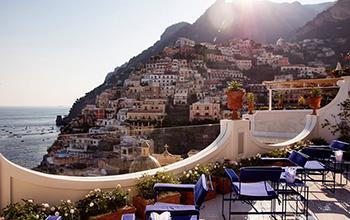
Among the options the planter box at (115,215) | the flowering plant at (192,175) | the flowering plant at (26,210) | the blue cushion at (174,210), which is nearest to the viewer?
the blue cushion at (174,210)

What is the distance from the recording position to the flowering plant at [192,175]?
14.6ft

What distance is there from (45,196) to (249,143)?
393 centimetres

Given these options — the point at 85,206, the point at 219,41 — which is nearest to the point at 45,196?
the point at 85,206

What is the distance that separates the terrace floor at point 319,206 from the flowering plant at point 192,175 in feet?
1.36

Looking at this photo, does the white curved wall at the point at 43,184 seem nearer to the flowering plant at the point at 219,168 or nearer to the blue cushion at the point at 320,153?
the flowering plant at the point at 219,168

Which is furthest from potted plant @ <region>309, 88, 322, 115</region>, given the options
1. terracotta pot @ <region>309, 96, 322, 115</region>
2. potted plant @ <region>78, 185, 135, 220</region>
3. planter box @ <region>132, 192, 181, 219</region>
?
potted plant @ <region>78, 185, 135, 220</region>

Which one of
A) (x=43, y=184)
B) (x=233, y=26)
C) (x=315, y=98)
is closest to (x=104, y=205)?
(x=43, y=184)

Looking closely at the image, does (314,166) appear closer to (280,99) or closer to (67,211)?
(67,211)

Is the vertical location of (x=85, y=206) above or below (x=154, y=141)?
below

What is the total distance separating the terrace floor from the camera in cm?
401

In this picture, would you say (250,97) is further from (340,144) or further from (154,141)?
(154,141)

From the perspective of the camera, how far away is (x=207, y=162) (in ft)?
16.9

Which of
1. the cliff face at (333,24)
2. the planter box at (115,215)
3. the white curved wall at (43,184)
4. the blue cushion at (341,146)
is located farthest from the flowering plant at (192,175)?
the cliff face at (333,24)

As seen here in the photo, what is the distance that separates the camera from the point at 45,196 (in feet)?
11.1
